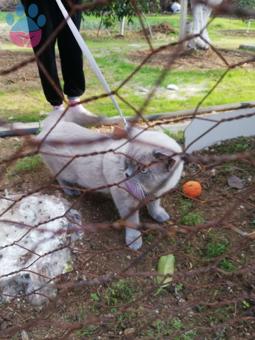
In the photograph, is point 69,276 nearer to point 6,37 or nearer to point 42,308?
point 42,308

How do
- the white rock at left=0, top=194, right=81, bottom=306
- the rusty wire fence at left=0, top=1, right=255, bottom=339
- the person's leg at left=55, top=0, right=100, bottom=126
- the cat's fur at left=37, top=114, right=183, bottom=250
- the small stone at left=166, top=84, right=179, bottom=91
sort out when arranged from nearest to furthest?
the rusty wire fence at left=0, top=1, right=255, bottom=339, the white rock at left=0, top=194, right=81, bottom=306, the cat's fur at left=37, top=114, right=183, bottom=250, the person's leg at left=55, top=0, right=100, bottom=126, the small stone at left=166, top=84, right=179, bottom=91

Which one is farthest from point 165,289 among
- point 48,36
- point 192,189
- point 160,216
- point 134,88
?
point 134,88

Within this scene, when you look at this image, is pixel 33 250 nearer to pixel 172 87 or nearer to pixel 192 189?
pixel 192 189

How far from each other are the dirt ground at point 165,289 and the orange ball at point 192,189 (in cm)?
3

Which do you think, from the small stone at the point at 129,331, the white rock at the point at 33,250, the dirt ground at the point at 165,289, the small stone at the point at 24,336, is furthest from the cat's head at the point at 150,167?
the small stone at the point at 24,336

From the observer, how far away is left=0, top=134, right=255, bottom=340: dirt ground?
4.56 feet

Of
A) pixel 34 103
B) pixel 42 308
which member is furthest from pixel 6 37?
pixel 42 308

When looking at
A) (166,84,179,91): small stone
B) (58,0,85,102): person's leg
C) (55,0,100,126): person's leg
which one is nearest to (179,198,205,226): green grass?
(55,0,100,126): person's leg

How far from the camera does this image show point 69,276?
5.22 feet

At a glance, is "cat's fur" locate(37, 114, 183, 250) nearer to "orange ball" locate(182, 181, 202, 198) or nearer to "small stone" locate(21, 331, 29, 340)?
"orange ball" locate(182, 181, 202, 198)

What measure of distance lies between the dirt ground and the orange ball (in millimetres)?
26

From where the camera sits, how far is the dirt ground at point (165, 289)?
4.56ft

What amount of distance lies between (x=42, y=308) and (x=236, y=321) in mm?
599

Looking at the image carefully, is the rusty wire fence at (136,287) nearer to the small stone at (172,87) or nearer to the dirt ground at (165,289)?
the dirt ground at (165,289)
